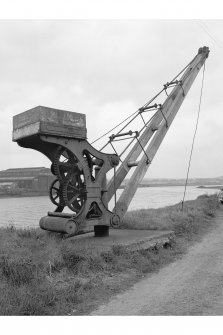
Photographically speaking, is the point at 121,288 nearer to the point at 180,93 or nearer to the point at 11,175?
the point at 180,93

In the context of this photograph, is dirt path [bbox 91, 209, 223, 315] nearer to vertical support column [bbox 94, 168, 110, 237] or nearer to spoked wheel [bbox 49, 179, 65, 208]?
vertical support column [bbox 94, 168, 110, 237]

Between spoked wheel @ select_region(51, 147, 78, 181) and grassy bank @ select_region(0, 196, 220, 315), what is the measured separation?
4.64 ft

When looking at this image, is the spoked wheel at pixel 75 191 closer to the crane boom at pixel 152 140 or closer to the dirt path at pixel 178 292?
the crane boom at pixel 152 140

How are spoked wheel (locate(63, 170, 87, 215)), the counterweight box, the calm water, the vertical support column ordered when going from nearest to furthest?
the counterweight box → spoked wheel (locate(63, 170, 87, 215)) → the vertical support column → the calm water

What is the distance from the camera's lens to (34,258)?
571 cm

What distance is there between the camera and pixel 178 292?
534 centimetres

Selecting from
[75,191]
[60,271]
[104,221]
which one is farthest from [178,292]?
[75,191]

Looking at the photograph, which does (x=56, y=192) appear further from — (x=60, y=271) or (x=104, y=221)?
(x=60, y=271)

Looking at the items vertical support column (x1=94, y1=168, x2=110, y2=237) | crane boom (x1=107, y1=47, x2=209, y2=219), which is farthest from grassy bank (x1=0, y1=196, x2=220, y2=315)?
crane boom (x1=107, y1=47, x2=209, y2=219)

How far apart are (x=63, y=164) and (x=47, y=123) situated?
1091 mm

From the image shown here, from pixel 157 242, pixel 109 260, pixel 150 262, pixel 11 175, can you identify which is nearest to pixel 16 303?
pixel 109 260

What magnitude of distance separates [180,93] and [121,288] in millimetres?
7480

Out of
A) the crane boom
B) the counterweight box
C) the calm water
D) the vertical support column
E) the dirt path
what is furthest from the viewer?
the calm water

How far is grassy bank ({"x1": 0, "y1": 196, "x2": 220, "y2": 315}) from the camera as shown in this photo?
4574mm
